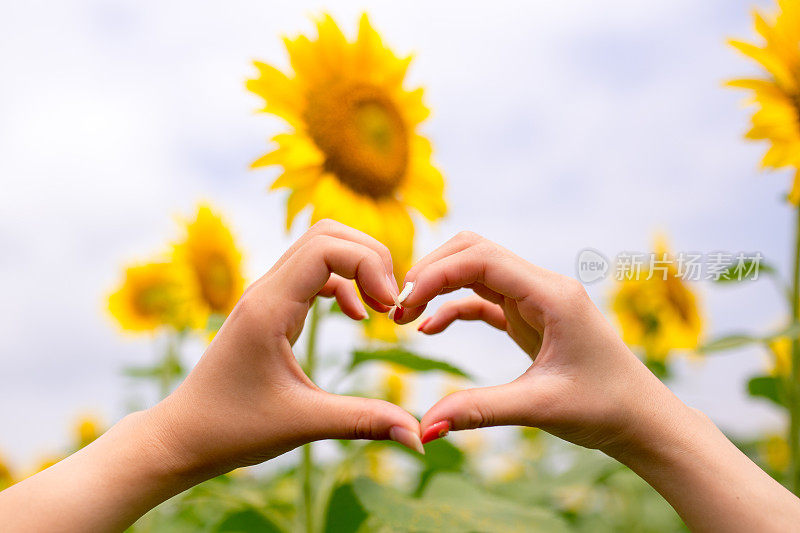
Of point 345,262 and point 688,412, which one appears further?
point 688,412

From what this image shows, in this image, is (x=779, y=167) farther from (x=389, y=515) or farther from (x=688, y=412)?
(x=389, y=515)

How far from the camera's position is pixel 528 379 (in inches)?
42.5

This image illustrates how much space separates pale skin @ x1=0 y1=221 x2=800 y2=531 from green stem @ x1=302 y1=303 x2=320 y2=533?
21.8 inches

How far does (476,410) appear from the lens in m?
1.04

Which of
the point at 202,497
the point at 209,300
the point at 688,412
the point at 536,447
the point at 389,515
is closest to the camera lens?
the point at 688,412

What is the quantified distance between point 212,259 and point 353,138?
3.19 ft

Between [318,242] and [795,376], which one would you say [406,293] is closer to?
[318,242]

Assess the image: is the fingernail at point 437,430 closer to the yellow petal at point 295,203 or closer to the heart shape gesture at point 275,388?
the heart shape gesture at point 275,388

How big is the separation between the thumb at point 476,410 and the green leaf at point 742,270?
1.25 meters

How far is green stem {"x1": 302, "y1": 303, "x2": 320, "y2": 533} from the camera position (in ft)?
5.64

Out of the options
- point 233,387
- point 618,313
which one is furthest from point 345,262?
point 618,313

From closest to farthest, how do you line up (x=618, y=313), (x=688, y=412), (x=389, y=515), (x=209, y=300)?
1. (x=688, y=412)
2. (x=389, y=515)
3. (x=209, y=300)
4. (x=618, y=313)

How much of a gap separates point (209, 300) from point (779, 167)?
191cm

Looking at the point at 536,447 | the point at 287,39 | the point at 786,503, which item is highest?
the point at 287,39
